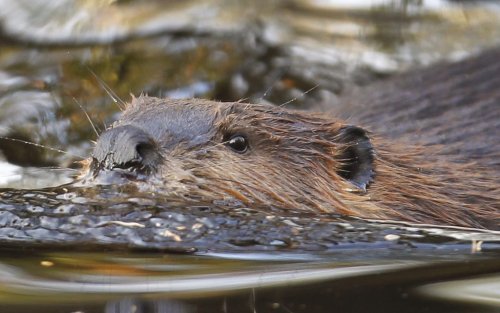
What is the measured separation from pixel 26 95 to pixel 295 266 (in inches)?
136

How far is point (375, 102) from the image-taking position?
17.8 feet

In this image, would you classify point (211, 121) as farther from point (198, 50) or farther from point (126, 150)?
point (198, 50)

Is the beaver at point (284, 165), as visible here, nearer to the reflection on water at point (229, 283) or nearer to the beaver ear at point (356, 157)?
the beaver ear at point (356, 157)

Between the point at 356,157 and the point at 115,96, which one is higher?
the point at 115,96

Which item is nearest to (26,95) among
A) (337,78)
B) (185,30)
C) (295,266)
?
(185,30)

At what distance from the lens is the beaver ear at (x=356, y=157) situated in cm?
378

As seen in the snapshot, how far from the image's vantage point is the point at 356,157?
3.82m

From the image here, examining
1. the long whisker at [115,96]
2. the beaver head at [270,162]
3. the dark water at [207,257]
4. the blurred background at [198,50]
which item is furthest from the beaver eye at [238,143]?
the blurred background at [198,50]

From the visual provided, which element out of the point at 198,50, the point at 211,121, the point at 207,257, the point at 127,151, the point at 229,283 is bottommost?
the point at 229,283

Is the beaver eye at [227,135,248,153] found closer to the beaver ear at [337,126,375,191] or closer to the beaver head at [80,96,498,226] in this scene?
the beaver head at [80,96,498,226]

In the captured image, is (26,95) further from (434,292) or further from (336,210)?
(434,292)

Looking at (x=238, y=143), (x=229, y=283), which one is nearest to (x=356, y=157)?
(x=238, y=143)

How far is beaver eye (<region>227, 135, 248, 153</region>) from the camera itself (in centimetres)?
362

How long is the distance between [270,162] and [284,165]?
51mm
